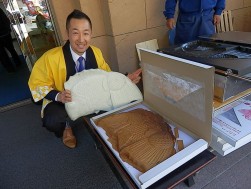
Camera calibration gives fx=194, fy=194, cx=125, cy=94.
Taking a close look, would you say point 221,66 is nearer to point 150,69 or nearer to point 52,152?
point 150,69

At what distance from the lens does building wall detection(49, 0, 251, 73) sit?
2057mm

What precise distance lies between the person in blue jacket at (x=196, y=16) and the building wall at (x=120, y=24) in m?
0.43

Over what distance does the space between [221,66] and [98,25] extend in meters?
1.73

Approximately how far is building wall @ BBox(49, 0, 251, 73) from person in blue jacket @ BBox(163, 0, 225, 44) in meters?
0.43

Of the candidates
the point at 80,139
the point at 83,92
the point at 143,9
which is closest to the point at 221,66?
the point at 83,92

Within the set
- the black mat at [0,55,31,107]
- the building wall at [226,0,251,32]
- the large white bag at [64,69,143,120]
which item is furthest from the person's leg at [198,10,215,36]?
the black mat at [0,55,31,107]

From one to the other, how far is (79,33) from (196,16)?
45.4 inches

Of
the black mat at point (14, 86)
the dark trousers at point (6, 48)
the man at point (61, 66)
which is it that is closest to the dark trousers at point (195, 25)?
the man at point (61, 66)

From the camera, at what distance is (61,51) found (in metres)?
1.28

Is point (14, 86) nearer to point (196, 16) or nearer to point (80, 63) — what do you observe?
point (80, 63)

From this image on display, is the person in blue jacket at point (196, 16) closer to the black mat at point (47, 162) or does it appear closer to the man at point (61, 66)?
the man at point (61, 66)

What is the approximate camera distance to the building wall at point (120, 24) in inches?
81.0

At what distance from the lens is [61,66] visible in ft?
4.13

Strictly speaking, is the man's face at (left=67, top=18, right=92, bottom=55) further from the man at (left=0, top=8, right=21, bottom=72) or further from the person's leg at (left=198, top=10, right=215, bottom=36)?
the man at (left=0, top=8, right=21, bottom=72)
